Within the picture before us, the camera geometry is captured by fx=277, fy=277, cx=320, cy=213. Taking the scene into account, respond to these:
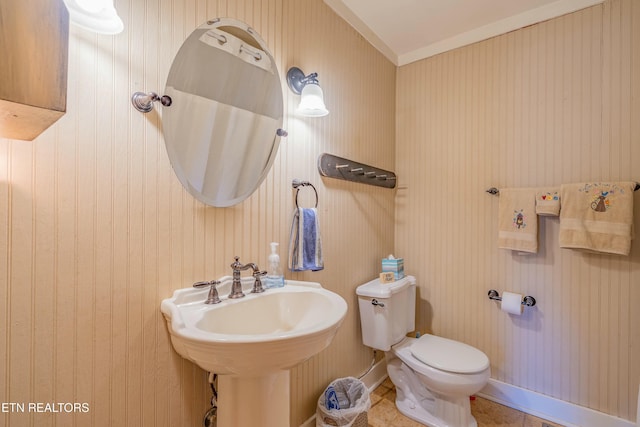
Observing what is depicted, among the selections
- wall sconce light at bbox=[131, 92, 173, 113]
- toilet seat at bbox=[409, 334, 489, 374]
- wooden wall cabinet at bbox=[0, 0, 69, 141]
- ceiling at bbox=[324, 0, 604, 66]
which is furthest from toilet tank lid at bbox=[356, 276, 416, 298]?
ceiling at bbox=[324, 0, 604, 66]

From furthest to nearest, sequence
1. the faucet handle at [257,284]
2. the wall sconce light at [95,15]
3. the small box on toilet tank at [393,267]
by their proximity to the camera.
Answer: the small box on toilet tank at [393,267], the faucet handle at [257,284], the wall sconce light at [95,15]

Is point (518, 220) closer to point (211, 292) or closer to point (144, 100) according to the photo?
point (211, 292)

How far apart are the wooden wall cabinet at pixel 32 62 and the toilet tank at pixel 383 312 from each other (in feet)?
5.25

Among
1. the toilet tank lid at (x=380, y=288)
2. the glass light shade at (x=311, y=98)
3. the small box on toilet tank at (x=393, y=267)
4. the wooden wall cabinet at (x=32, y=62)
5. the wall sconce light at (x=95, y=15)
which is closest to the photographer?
the wooden wall cabinet at (x=32, y=62)

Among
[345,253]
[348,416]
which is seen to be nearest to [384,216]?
[345,253]

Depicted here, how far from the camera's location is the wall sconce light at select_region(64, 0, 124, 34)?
0.69 metres

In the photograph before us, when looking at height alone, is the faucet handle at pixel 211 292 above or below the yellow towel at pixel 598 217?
below

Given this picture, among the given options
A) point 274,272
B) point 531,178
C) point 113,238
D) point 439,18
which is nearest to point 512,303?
point 531,178

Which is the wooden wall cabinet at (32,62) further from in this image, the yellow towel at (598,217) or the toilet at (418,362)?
the yellow towel at (598,217)

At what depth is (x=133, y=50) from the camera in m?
0.87

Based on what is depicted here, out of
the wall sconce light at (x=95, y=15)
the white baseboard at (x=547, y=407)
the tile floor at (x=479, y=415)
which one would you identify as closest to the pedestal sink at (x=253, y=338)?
the wall sconce light at (x=95, y=15)

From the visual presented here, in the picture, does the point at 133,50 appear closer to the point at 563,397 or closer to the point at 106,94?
the point at 106,94

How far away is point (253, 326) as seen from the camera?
1061 millimetres

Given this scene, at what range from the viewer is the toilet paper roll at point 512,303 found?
66.9 inches
